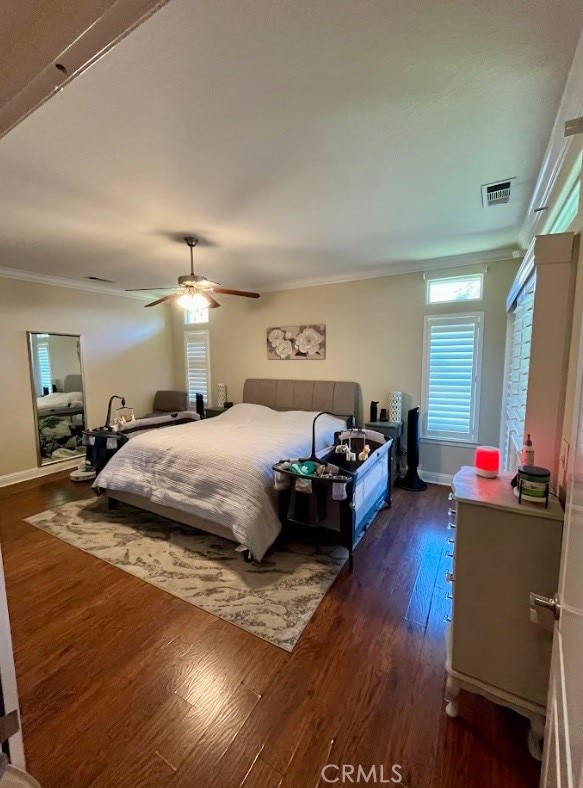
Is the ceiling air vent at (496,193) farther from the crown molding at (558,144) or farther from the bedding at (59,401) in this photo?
the bedding at (59,401)

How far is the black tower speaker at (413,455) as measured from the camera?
393cm

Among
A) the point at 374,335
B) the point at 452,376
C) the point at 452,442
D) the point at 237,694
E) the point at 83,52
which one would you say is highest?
the point at 83,52

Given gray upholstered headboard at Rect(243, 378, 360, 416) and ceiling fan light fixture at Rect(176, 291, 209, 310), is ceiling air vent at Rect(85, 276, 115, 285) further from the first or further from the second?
gray upholstered headboard at Rect(243, 378, 360, 416)

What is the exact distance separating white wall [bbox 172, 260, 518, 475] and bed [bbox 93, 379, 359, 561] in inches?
41.1

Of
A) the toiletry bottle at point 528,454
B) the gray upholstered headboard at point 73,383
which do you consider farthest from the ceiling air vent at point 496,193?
the gray upholstered headboard at point 73,383

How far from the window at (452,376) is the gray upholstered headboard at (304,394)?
973 mm

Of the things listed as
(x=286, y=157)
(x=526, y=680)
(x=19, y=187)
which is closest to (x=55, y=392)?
(x=19, y=187)

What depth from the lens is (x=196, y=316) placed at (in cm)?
600

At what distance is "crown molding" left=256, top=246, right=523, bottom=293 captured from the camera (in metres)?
3.62

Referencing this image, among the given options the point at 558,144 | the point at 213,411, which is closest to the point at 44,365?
the point at 213,411

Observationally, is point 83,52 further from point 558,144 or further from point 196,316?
point 196,316

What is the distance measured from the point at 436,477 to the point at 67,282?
5.75m

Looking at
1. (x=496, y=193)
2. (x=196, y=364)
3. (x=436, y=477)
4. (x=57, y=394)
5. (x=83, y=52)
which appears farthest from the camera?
(x=196, y=364)

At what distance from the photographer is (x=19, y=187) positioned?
2215 mm
